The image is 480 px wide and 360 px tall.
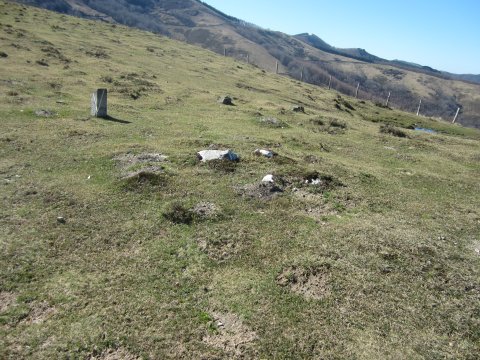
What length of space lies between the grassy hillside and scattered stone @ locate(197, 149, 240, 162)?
0.58m

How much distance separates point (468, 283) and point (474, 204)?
10.2 metres

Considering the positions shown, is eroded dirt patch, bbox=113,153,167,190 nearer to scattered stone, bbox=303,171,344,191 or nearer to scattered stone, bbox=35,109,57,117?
scattered stone, bbox=303,171,344,191

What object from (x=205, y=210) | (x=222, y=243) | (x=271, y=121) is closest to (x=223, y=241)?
(x=222, y=243)

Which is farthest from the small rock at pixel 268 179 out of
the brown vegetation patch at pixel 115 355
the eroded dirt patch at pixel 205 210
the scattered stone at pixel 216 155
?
the brown vegetation patch at pixel 115 355

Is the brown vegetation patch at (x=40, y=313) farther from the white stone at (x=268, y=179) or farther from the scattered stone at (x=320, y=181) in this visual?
the scattered stone at (x=320, y=181)

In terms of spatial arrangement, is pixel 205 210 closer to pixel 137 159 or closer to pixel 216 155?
pixel 216 155

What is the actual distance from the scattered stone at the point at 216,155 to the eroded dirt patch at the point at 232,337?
486 inches

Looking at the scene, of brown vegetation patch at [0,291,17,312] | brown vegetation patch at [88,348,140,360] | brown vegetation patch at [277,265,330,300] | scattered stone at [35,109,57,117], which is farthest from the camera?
scattered stone at [35,109,57,117]

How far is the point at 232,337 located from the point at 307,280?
153 inches

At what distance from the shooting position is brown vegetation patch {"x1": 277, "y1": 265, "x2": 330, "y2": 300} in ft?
43.9

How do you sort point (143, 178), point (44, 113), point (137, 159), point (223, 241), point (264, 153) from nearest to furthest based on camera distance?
point (223, 241) → point (143, 178) → point (137, 159) → point (264, 153) → point (44, 113)

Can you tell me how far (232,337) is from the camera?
37.0ft

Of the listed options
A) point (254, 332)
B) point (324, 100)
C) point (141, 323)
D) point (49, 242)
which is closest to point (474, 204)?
point (254, 332)

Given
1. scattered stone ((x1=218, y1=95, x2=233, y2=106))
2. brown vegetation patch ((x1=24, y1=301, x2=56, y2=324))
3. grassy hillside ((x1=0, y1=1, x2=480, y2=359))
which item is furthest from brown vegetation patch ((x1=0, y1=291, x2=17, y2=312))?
scattered stone ((x1=218, y1=95, x2=233, y2=106))
